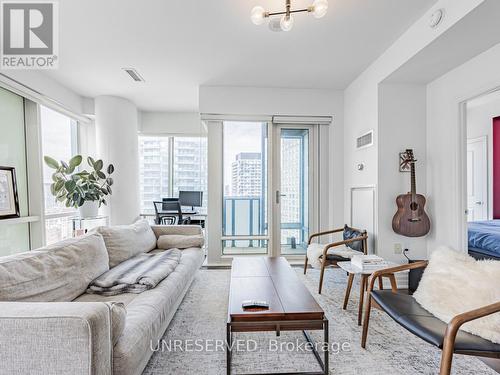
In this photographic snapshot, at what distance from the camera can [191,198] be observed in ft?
17.2

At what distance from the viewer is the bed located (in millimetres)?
3048

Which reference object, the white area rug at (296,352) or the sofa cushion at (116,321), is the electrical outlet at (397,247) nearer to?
the white area rug at (296,352)

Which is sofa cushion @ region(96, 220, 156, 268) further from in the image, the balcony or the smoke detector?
the smoke detector

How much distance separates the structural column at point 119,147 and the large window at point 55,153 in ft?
1.62

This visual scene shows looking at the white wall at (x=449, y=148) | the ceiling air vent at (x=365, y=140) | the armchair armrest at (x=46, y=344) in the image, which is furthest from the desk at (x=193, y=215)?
the armchair armrest at (x=46, y=344)

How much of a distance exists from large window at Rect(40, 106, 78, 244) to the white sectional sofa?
2.31m

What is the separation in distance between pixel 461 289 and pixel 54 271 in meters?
2.36

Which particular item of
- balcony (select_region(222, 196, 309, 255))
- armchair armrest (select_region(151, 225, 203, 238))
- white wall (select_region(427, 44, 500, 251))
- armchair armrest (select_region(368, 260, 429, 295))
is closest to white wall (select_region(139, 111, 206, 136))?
balcony (select_region(222, 196, 309, 255))

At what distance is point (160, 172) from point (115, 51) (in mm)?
2752

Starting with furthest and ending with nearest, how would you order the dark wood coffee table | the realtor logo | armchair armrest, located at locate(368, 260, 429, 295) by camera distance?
the realtor logo → armchair armrest, located at locate(368, 260, 429, 295) → the dark wood coffee table

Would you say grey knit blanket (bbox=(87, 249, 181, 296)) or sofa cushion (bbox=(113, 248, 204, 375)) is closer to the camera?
sofa cushion (bbox=(113, 248, 204, 375))

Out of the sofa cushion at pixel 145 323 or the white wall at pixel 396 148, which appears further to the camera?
the white wall at pixel 396 148

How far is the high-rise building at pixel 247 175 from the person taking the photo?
425 cm

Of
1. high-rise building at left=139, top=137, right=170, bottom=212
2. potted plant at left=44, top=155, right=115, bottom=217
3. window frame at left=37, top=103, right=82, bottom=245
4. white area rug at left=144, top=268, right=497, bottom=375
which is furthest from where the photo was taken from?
high-rise building at left=139, top=137, right=170, bottom=212
